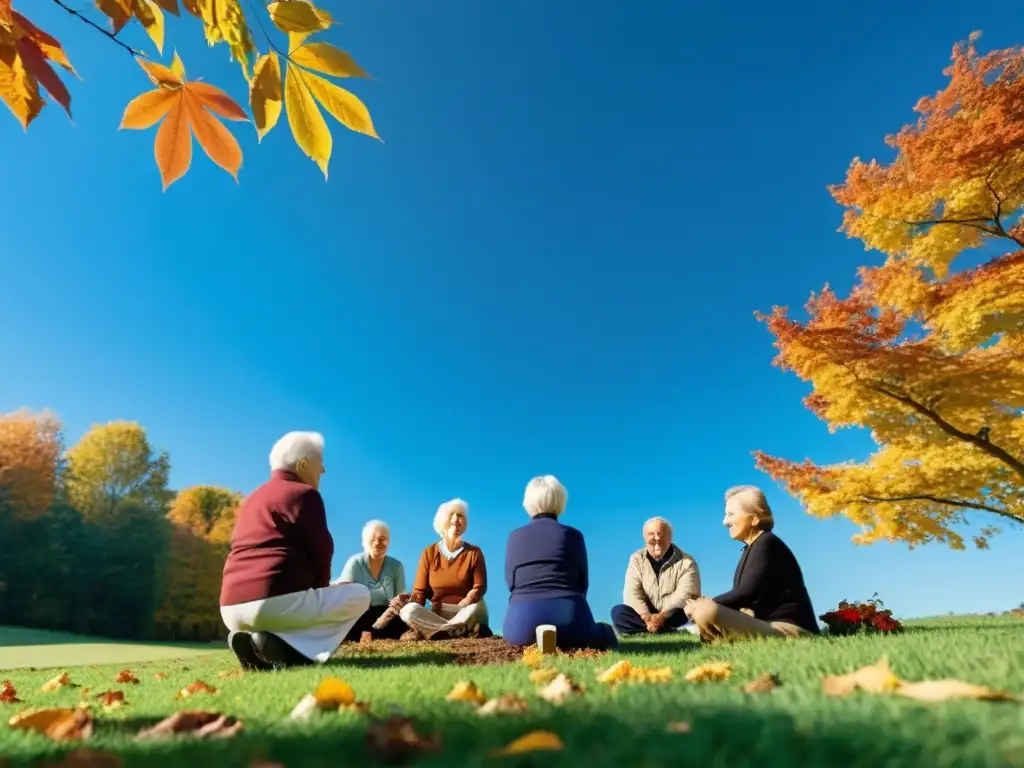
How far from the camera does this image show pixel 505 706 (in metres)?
2.00

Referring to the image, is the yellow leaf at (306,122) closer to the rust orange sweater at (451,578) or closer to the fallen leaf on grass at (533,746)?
the fallen leaf on grass at (533,746)

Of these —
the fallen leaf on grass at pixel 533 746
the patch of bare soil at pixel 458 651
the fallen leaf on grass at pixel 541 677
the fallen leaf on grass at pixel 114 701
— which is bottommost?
the fallen leaf on grass at pixel 533 746

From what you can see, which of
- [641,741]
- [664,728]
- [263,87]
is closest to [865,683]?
[664,728]

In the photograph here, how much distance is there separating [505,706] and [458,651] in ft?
12.9

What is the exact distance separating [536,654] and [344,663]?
1.72 metres

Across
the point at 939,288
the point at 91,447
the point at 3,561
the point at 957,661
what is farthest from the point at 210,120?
the point at 91,447

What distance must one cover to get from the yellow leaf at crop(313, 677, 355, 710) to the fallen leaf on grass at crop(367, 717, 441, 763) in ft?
2.03

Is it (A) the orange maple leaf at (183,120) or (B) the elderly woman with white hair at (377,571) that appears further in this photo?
(B) the elderly woman with white hair at (377,571)

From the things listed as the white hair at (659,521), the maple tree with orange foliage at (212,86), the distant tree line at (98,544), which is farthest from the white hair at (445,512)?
the distant tree line at (98,544)

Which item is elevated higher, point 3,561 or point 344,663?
point 3,561

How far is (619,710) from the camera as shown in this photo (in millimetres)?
1824

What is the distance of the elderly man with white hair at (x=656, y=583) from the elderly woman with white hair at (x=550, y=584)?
3.27 metres

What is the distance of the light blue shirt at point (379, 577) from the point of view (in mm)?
8609

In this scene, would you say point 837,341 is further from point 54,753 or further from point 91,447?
point 91,447
